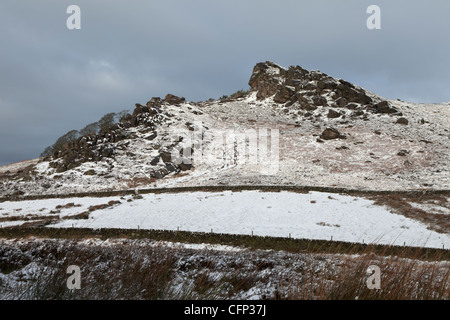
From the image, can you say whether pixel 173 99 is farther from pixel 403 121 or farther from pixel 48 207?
pixel 403 121

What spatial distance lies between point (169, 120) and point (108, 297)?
4905cm

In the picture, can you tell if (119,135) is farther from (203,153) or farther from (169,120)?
(203,153)

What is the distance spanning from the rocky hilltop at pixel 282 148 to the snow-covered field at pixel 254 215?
817cm

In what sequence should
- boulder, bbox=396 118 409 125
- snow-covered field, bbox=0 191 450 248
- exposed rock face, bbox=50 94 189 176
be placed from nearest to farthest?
1. snow-covered field, bbox=0 191 450 248
2. exposed rock face, bbox=50 94 189 176
3. boulder, bbox=396 118 409 125

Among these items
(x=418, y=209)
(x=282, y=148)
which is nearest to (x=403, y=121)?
(x=282, y=148)

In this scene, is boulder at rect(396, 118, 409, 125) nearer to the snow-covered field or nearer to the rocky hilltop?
the rocky hilltop

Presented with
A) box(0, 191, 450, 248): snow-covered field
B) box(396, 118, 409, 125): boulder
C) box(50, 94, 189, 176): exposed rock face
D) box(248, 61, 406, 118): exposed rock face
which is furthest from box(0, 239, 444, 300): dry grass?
box(248, 61, 406, 118): exposed rock face

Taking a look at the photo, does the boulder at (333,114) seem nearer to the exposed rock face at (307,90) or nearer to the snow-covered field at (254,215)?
the exposed rock face at (307,90)

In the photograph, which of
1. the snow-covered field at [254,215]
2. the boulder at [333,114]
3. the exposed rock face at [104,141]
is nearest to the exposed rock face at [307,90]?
the boulder at [333,114]

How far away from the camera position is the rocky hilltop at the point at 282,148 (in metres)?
30.9

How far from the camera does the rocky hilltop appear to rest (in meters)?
30.9

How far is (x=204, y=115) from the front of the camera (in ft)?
188

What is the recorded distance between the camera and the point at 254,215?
17.5 metres

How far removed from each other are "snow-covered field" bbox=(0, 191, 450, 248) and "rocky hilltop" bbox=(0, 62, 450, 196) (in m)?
8.17
